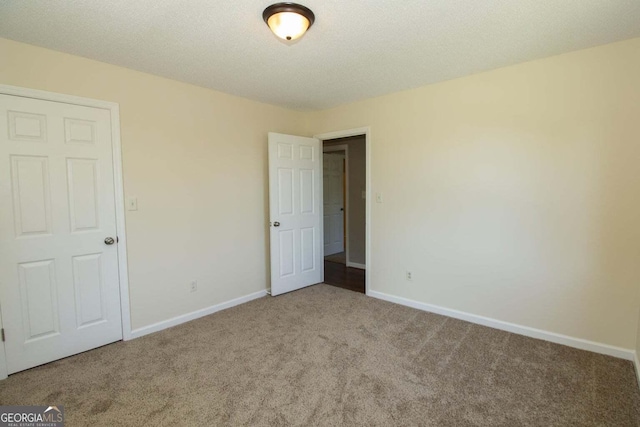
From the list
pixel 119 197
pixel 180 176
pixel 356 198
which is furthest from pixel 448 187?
pixel 119 197

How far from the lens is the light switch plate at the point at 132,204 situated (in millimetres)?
2752

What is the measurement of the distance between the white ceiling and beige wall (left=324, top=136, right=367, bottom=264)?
2366mm

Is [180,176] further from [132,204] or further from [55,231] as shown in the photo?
[55,231]

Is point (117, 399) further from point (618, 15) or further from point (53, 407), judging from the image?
point (618, 15)

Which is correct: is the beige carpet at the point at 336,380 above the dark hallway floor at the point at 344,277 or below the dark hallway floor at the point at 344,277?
below

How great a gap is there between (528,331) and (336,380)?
73.0 inches

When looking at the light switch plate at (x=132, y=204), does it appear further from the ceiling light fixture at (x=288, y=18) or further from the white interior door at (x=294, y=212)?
the ceiling light fixture at (x=288, y=18)

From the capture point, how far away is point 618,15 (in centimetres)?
194

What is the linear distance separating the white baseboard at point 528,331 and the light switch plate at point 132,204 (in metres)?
2.88

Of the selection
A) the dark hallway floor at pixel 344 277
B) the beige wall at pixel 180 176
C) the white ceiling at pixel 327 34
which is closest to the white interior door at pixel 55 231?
the beige wall at pixel 180 176

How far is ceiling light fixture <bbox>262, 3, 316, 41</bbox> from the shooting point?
1798 millimetres

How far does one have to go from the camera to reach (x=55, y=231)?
240 centimetres

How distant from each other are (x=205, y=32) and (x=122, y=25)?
52 cm

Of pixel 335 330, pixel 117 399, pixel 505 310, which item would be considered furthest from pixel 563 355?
pixel 117 399
